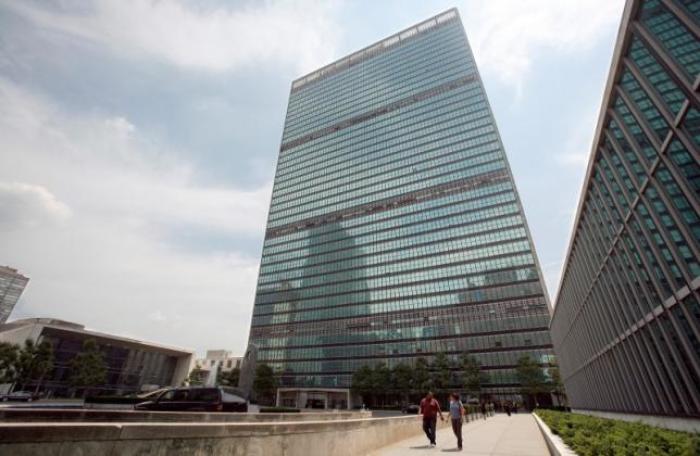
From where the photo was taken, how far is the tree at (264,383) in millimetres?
78875

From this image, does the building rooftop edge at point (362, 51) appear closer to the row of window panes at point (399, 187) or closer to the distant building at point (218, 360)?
the row of window panes at point (399, 187)

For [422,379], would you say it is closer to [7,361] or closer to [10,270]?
[7,361]

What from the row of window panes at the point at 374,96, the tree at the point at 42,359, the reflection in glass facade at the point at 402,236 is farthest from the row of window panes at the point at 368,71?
the tree at the point at 42,359

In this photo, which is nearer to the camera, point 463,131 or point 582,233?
point 582,233

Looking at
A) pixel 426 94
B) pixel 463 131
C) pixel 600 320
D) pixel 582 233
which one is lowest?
pixel 600 320

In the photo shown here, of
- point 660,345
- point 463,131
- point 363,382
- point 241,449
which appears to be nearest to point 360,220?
point 463,131

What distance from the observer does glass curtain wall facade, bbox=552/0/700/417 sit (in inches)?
393

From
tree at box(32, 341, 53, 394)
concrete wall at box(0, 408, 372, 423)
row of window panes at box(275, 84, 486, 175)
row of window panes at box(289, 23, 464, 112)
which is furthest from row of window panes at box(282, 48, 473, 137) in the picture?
concrete wall at box(0, 408, 372, 423)

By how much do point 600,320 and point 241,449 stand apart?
1002 inches

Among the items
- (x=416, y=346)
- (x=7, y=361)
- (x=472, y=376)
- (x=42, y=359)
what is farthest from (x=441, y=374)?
(x=7, y=361)

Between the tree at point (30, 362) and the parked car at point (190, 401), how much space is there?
5319 cm

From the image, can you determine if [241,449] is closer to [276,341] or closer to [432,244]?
[432,244]

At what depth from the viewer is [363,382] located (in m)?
67.8

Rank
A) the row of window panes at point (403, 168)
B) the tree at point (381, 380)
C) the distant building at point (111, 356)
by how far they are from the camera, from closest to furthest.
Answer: the distant building at point (111, 356), the tree at point (381, 380), the row of window panes at point (403, 168)
